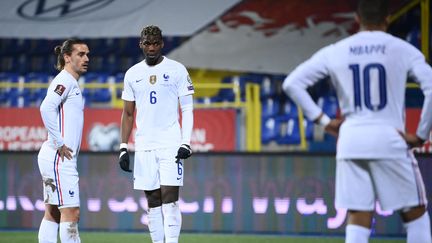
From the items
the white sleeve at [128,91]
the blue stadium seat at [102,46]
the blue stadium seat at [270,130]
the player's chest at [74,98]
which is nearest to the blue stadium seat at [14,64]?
the blue stadium seat at [102,46]

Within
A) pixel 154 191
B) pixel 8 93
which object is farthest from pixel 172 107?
pixel 8 93

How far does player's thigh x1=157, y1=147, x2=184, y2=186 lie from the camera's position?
7.77m

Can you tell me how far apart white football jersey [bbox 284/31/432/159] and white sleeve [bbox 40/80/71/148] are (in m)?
2.65

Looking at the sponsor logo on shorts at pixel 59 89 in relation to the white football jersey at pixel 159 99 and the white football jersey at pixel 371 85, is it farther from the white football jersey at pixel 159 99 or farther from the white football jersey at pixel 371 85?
the white football jersey at pixel 371 85

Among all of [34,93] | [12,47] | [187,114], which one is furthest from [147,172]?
[12,47]

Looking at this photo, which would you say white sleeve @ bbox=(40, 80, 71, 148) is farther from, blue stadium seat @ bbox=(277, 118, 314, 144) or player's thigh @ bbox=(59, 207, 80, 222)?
blue stadium seat @ bbox=(277, 118, 314, 144)

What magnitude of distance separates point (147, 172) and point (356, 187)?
287 centimetres

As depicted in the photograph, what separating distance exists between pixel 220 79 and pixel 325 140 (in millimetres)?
3203

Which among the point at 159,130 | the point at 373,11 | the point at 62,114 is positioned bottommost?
the point at 159,130

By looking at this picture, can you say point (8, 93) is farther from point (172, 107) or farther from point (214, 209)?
point (172, 107)

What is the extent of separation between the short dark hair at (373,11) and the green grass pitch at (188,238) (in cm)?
504

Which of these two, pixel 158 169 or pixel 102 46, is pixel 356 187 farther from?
pixel 102 46

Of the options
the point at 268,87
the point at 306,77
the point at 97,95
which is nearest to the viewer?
the point at 306,77

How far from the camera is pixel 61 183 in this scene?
7504mm
